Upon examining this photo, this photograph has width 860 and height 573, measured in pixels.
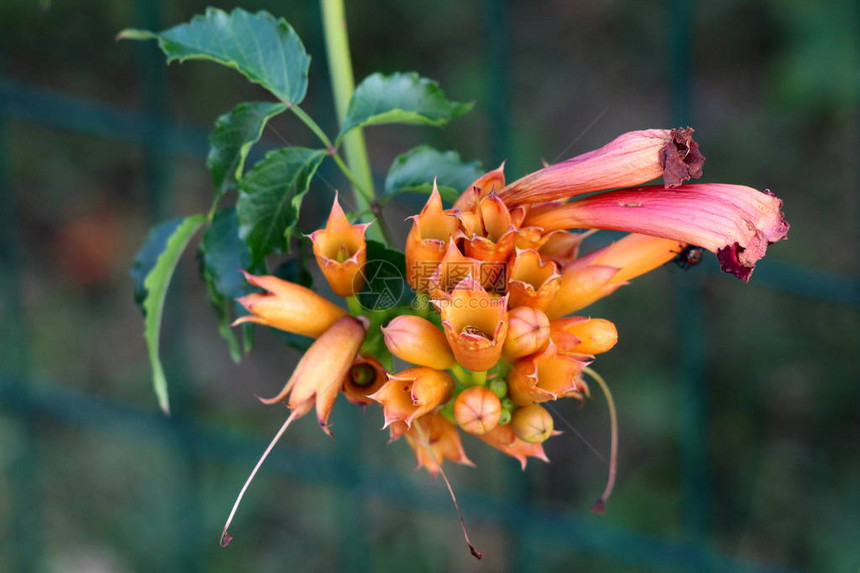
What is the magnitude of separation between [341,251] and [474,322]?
0.15 meters

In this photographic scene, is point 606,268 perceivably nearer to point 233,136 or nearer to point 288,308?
point 288,308

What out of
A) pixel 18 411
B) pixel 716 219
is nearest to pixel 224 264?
pixel 716 219

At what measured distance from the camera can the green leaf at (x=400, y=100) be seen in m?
0.90

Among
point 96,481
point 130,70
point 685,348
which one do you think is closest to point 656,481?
point 685,348

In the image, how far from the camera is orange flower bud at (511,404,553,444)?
0.77 meters

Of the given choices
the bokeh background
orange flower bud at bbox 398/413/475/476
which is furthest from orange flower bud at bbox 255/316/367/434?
the bokeh background

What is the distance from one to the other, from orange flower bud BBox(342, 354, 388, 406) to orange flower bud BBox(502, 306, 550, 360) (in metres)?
0.14

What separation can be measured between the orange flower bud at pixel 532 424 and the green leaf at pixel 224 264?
0.31m

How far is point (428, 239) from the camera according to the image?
0.74 m

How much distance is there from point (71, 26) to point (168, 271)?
238 centimetres

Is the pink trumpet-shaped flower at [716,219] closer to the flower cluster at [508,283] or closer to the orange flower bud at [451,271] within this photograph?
the flower cluster at [508,283]

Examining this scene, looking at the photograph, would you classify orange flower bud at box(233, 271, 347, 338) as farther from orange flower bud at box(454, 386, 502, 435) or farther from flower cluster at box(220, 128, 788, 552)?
orange flower bud at box(454, 386, 502, 435)

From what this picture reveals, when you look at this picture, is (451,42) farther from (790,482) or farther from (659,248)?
(659,248)

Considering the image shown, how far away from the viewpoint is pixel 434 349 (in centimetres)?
75
